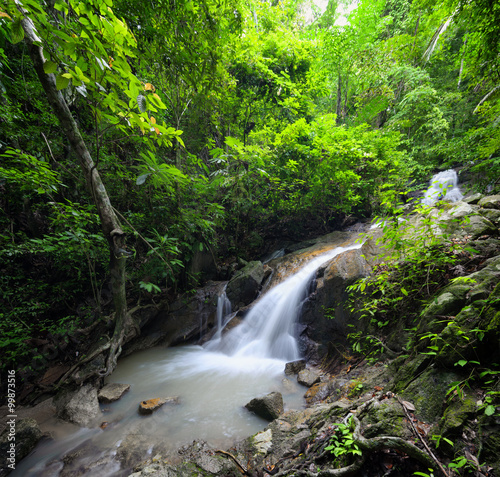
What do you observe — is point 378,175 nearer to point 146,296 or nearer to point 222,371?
point 222,371

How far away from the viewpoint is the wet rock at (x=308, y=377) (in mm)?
3594

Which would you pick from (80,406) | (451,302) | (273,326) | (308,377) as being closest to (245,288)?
(273,326)

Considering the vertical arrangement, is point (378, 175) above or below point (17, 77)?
below

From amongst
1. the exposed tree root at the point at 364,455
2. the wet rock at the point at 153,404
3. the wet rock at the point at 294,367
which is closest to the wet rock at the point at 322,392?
the wet rock at the point at 294,367

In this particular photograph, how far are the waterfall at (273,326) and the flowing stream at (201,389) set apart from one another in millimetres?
23

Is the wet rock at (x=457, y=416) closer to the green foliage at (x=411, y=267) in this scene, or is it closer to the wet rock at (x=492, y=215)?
the green foliage at (x=411, y=267)

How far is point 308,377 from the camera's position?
3697 mm

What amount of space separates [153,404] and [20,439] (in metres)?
1.52

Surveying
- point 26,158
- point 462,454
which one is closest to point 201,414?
point 462,454

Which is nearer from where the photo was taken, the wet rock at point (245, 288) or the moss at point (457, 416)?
the moss at point (457, 416)

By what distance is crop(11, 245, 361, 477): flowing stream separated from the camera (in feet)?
8.92

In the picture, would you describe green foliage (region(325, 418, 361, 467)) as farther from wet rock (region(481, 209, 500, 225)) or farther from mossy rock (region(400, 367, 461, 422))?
wet rock (region(481, 209, 500, 225))

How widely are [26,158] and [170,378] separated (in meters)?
4.47

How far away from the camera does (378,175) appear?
7.61 meters
